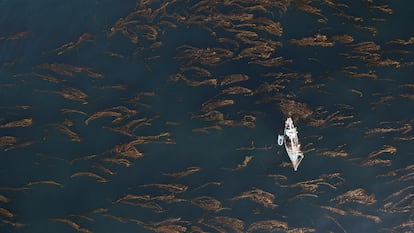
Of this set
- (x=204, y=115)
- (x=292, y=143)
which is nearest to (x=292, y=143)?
(x=292, y=143)

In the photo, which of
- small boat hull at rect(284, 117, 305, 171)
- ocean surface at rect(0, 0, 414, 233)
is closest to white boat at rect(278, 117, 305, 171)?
small boat hull at rect(284, 117, 305, 171)

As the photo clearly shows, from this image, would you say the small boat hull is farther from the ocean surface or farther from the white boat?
the ocean surface

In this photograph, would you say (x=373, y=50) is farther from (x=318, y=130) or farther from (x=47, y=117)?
(x=47, y=117)

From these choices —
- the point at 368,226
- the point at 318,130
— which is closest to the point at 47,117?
the point at 318,130

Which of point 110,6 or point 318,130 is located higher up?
point 110,6

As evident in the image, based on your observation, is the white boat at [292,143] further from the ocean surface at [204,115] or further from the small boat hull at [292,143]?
the ocean surface at [204,115]

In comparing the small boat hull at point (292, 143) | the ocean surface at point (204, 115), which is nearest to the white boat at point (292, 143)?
the small boat hull at point (292, 143)
